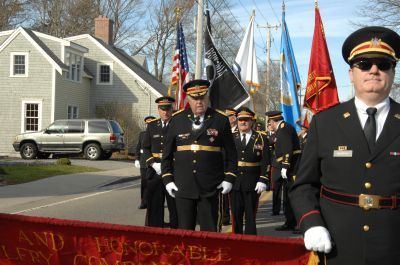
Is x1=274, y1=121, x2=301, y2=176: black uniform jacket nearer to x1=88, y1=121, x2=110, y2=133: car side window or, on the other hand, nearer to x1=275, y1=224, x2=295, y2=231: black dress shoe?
x1=275, y1=224, x2=295, y2=231: black dress shoe

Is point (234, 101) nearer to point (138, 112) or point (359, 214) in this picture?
point (359, 214)

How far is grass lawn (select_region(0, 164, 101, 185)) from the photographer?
56.5ft

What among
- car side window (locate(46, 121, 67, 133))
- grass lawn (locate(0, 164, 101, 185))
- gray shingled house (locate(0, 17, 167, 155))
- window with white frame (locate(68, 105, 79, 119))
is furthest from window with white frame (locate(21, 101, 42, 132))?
grass lawn (locate(0, 164, 101, 185))

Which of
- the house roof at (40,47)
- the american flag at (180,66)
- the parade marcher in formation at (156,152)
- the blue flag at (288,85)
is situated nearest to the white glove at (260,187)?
the parade marcher in formation at (156,152)

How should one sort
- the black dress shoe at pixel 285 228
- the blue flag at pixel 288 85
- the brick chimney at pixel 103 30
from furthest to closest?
1. the brick chimney at pixel 103 30
2. the blue flag at pixel 288 85
3. the black dress shoe at pixel 285 228

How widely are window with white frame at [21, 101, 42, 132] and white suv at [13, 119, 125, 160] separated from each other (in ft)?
12.4

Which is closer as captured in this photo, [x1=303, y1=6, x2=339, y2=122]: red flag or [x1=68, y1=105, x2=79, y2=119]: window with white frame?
[x1=303, y1=6, x2=339, y2=122]: red flag

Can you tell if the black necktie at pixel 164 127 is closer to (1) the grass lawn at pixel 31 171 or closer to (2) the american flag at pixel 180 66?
(2) the american flag at pixel 180 66

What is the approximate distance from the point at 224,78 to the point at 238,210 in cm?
458

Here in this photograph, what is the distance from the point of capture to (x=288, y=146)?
33.7 feet

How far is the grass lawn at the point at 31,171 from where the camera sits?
17.2 m

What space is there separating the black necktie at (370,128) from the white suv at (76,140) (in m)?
24.9

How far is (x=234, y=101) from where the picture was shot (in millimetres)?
12031

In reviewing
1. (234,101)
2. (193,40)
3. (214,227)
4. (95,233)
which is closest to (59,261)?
(95,233)
